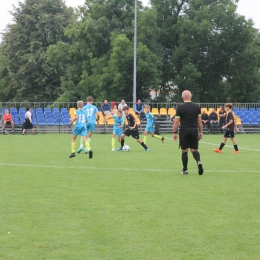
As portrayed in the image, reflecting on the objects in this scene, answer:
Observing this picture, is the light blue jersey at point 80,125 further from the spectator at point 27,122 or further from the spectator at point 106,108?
the spectator at point 27,122

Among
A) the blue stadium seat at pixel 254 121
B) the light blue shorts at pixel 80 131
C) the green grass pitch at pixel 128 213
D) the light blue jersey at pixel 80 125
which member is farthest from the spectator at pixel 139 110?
the green grass pitch at pixel 128 213

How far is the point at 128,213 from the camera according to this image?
8.17m

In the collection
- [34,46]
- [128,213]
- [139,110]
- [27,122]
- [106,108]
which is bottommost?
[128,213]

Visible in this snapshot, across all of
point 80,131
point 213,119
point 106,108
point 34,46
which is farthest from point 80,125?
point 34,46

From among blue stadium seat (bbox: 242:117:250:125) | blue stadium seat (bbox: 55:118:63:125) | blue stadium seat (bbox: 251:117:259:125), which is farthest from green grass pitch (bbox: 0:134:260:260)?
blue stadium seat (bbox: 251:117:259:125)

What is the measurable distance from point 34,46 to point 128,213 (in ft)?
194

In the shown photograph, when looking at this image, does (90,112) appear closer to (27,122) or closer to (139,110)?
(27,122)

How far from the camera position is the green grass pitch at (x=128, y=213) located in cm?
616

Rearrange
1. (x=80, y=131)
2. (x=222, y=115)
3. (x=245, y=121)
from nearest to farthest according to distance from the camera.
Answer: (x=80, y=131) → (x=222, y=115) → (x=245, y=121)

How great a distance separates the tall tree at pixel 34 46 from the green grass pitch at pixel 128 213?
51.1 meters

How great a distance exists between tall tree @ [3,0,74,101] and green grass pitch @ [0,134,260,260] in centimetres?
5108

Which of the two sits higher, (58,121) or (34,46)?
(34,46)

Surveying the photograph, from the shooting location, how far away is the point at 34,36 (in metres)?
65.8

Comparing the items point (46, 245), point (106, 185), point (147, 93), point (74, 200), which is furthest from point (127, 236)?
point (147, 93)
